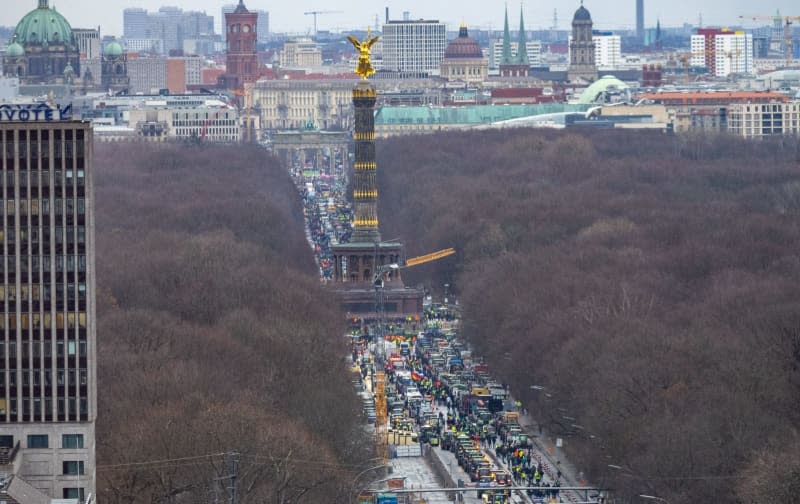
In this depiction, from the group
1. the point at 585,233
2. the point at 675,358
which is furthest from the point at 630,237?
the point at 675,358

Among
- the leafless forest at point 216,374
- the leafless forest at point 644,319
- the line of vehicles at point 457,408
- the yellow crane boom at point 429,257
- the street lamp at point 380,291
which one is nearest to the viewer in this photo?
the leafless forest at point 216,374

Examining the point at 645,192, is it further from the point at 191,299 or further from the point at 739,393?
the point at 739,393

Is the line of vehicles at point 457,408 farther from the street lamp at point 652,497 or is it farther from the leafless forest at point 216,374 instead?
the street lamp at point 652,497

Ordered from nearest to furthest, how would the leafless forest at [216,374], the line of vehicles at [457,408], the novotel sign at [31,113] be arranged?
1. the novotel sign at [31,113]
2. the leafless forest at [216,374]
3. the line of vehicles at [457,408]

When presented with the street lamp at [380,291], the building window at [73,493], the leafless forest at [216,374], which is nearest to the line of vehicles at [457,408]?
the street lamp at [380,291]

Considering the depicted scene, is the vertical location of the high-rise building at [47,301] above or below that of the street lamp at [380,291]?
above
